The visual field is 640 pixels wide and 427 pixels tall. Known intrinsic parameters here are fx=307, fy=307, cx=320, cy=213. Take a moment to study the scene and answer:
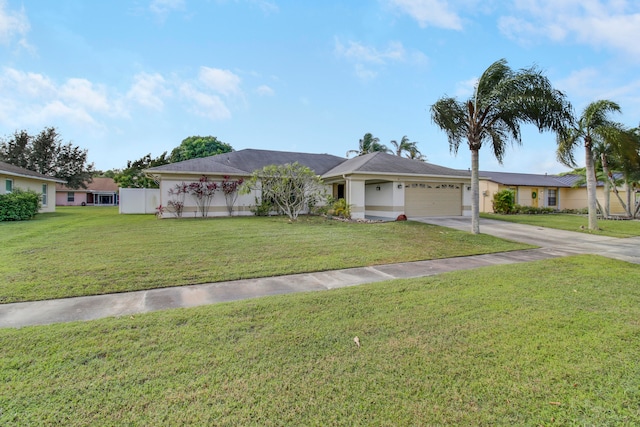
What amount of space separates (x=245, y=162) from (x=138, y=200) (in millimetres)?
8644

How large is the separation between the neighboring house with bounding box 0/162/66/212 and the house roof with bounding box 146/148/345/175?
908 cm

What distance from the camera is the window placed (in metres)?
29.0

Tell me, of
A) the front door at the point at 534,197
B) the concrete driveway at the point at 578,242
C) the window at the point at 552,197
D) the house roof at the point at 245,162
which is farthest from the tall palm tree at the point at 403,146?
the concrete driveway at the point at 578,242

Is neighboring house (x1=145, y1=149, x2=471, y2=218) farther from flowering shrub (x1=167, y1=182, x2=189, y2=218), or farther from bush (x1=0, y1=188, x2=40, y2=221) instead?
bush (x1=0, y1=188, x2=40, y2=221)

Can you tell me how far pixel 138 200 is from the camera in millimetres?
22125

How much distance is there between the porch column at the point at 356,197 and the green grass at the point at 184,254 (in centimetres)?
484

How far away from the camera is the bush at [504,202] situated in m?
22.7

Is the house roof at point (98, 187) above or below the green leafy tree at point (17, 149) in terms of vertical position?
below

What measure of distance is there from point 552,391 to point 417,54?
1549 cm

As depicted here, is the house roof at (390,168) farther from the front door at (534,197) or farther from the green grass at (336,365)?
the green grass at (336,365)

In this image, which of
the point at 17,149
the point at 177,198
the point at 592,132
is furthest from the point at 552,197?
the point at 17,149

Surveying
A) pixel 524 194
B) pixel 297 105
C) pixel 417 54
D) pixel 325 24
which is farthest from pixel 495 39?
pixel 524 194

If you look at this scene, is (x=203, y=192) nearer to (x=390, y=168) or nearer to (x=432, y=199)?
(x=390, y=168)

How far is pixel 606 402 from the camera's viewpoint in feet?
7.43
